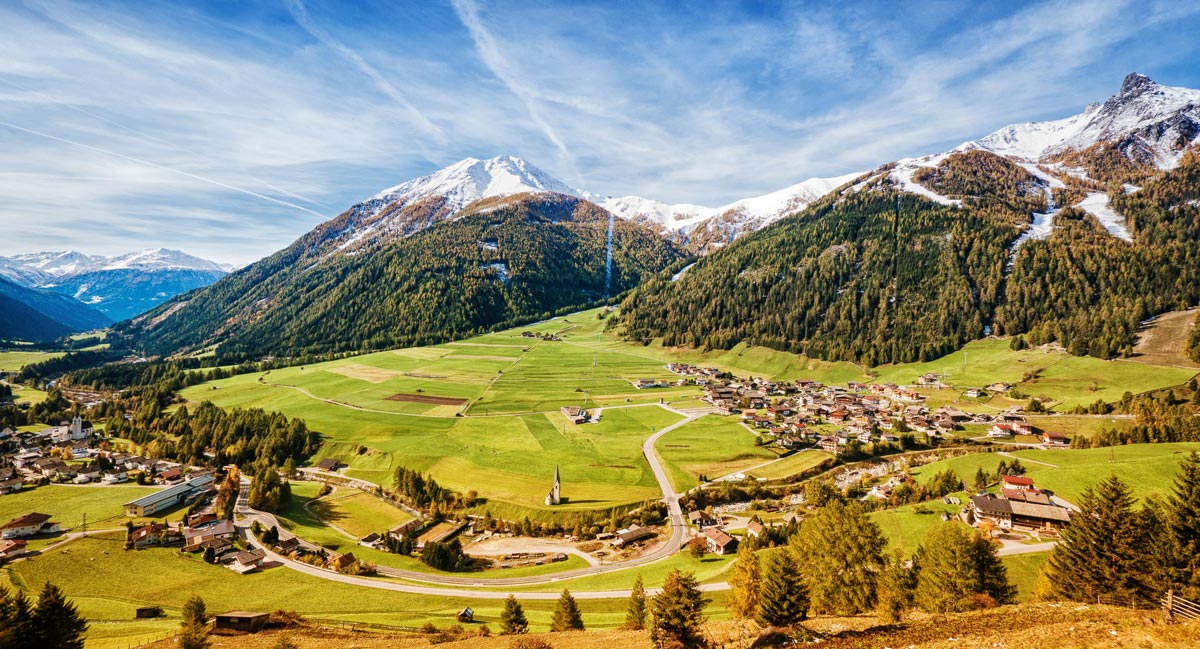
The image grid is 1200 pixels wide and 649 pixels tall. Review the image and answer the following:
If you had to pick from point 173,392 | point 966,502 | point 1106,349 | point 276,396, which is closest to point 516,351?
point 276,396

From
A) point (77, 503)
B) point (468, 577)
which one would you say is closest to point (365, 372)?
point (77, 503)

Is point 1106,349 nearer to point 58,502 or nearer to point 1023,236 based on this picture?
point 1023,236

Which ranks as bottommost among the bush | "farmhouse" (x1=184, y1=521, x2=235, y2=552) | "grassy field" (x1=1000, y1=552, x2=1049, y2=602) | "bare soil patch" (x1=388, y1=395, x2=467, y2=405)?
"farmhouse" (x1=184, y1=521, x2=235, y2=552)

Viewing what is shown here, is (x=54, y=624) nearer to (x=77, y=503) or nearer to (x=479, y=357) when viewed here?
(x=77, y=503)

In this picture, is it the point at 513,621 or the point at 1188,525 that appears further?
the point at 513,621

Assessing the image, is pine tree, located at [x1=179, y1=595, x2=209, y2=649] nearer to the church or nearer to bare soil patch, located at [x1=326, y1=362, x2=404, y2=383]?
the church

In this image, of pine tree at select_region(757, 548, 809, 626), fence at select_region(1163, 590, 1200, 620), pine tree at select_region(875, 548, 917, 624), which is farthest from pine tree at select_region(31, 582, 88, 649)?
fence at select_region(1163, 590, 1200, 620)

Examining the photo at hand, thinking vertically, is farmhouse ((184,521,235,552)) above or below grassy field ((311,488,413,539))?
above
